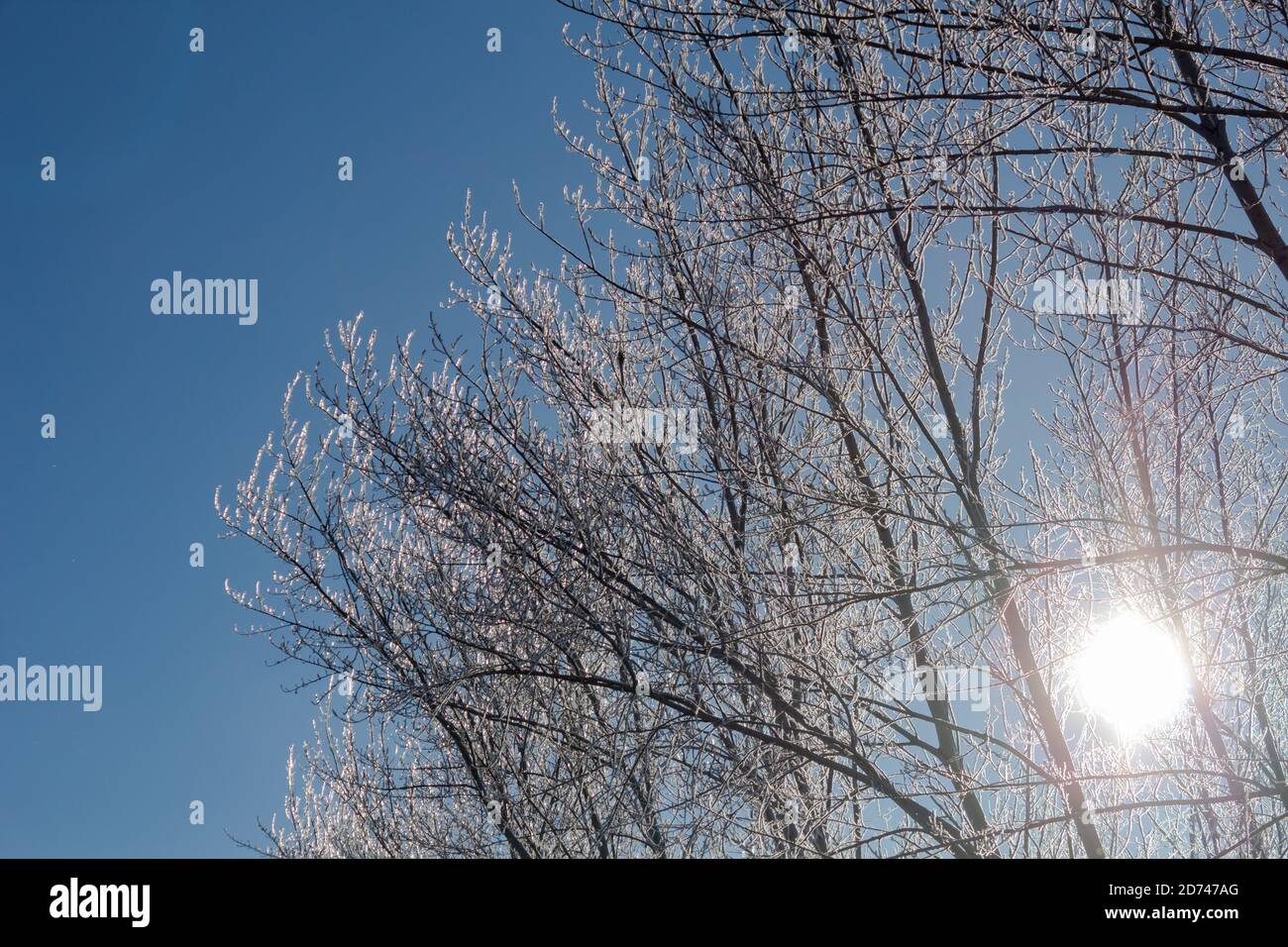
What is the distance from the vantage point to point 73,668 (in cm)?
946

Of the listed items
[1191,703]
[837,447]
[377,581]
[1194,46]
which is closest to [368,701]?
[377,581]

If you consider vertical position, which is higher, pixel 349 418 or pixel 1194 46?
pixel 349 418

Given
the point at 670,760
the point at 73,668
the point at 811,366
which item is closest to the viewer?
the point at 811,366

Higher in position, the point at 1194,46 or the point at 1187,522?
the point at 1194,46

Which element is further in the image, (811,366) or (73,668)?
(73,668)

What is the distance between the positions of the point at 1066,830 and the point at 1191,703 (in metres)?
2.29

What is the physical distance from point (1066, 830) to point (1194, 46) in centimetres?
371
